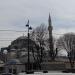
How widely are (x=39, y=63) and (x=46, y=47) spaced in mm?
4318

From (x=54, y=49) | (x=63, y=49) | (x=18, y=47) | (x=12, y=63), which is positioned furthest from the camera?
(x=18, y=47)

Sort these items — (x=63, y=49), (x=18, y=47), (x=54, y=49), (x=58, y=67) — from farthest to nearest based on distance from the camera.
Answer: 1. (x=18, y=47)
2. (x=63, y=49)
3. (x=54, y=49)
4. (x=58, y=67)

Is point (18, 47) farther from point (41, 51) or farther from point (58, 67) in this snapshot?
point (58, 67)

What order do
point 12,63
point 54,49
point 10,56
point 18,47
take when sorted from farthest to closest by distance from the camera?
point 18,47 → point 10,56 → point 54,49 → point 12,63

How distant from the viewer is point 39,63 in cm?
6575

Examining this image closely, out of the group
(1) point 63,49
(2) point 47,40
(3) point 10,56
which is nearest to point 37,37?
(2) point 47,40

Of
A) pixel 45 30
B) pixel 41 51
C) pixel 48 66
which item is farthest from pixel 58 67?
pixel 45 30

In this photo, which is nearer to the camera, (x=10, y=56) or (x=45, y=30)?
(x=45, y=30)

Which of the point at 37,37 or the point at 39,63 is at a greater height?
the point at 37,37

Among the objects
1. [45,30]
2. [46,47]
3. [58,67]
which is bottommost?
[58,67]

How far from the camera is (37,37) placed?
62500mm

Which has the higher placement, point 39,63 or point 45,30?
point 45,30

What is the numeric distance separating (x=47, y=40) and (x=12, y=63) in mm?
9861

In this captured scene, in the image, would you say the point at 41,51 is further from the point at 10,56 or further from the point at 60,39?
the point at 10,56
